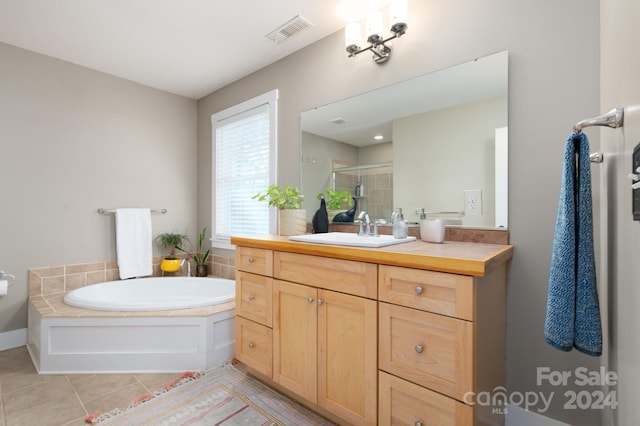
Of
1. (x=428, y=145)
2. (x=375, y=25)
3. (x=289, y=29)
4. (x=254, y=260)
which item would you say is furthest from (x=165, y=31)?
(x=428, y=145)

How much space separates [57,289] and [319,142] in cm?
258

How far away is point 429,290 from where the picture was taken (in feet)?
3.89

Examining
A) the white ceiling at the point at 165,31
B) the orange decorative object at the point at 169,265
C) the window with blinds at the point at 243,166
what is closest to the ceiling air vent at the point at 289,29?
the white ceiling at the point at 165,31

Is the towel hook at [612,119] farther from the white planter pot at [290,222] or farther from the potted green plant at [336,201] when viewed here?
the white planter pot at [290,222]

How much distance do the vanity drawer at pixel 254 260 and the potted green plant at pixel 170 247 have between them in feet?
5.17

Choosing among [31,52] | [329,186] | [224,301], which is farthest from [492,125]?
[31,52]

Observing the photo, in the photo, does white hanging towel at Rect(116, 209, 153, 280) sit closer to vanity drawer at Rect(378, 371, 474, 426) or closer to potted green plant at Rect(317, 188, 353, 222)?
potted green plant at Rect(317, 188, 353, 222)

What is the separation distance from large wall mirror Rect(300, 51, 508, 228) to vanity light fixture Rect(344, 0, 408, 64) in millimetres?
236

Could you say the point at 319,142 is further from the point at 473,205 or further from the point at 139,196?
the point at 139,196

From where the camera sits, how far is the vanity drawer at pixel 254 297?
180cm

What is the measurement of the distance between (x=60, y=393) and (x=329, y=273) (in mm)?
1816

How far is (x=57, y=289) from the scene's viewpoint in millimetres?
2678

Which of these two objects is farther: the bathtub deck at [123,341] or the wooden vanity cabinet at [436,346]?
the bathtub deck at [123,341]

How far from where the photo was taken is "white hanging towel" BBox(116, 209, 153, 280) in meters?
2.97
